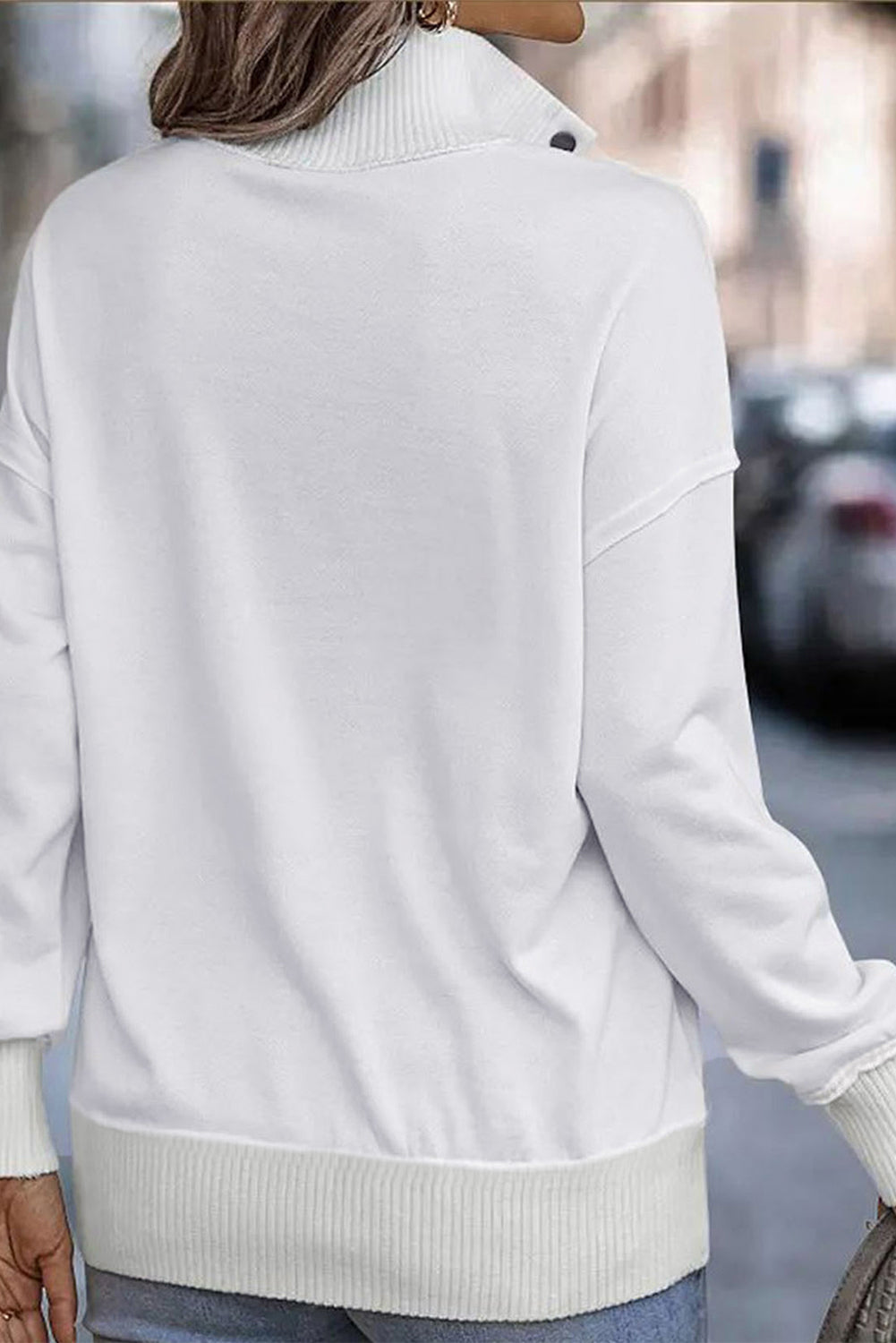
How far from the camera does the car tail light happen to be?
559 centimetres

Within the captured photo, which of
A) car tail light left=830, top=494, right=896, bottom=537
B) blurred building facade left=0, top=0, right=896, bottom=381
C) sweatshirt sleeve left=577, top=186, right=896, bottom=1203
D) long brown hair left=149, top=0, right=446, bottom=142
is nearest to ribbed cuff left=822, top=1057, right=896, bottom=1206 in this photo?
sweatshirt sleeve left=577, top=186, right=896, bottom=1203

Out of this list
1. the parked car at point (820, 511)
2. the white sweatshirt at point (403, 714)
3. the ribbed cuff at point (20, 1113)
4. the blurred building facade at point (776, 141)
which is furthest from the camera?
the parked car at point (820, 511)

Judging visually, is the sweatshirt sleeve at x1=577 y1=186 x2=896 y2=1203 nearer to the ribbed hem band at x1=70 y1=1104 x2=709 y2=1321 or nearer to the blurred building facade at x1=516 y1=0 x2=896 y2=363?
the ribbed hem band at x1=70 y1=1104 x2=709 y2=1321

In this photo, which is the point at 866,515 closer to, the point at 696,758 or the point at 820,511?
the point at 820,511

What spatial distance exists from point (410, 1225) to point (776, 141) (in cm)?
480

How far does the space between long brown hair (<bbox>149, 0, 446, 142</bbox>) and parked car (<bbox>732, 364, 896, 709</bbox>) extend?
14.6 feet

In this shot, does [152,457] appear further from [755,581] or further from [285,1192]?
[755,581]

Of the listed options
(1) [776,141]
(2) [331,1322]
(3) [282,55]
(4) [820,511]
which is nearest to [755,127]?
(1) [776,141]

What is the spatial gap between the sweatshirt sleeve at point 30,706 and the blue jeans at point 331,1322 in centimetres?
14

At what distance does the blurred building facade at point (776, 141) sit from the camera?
5383 mm

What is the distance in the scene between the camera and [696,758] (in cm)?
101

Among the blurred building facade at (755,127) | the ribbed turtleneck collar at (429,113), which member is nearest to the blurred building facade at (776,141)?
the blurred building facade at (755,127)

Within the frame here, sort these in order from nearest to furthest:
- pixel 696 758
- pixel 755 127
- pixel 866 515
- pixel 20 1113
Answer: pixel 696 758
pixel 20 1113
pixel 755 127
pixel 866 515

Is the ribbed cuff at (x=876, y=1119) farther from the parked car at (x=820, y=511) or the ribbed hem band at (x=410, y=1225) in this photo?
the parked car at (x=820, y=511)
